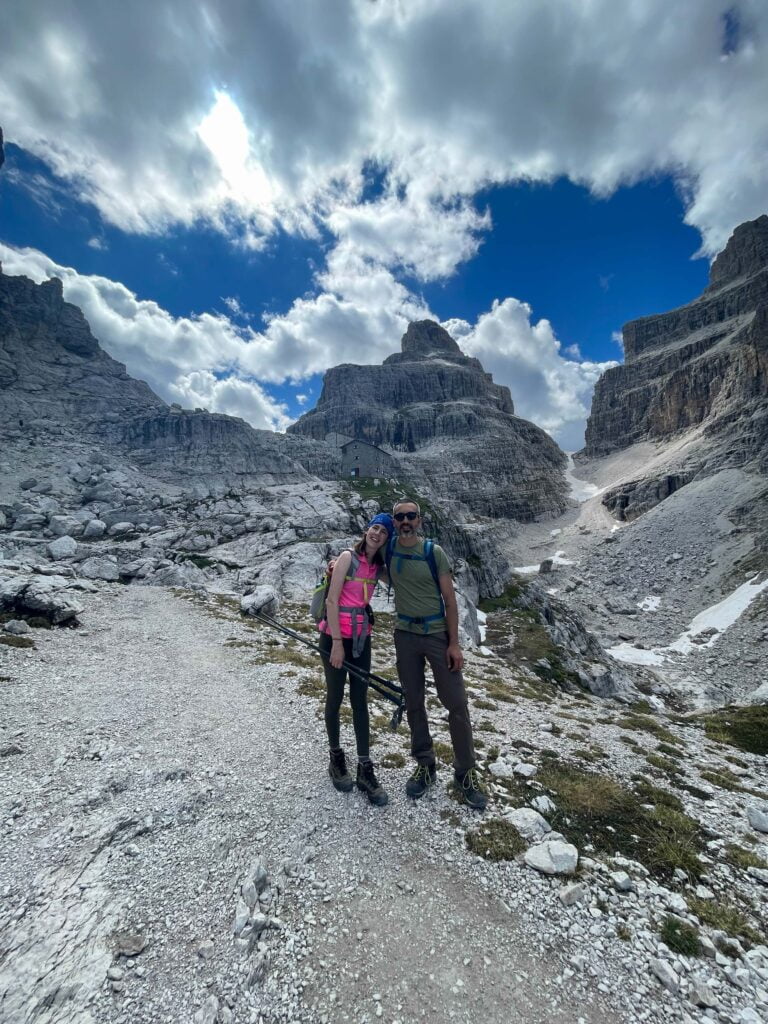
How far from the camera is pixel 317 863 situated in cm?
512

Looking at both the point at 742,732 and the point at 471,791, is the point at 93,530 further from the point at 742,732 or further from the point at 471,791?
the point at 742,732

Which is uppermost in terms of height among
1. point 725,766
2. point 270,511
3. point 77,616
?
point 270,511

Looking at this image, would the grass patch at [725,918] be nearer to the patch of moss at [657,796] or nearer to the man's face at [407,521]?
the patch of moss at [657,796]

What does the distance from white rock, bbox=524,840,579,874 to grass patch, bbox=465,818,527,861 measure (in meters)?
0.19

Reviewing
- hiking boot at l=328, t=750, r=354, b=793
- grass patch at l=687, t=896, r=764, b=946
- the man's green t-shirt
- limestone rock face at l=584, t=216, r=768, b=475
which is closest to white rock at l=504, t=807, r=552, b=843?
grass patch at l=687, t=896, r=764, b=946

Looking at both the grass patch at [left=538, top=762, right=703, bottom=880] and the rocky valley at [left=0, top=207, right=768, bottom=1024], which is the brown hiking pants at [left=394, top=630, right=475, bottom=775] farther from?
the grass patch at [left=538, top=762, right=703, bottom=880]

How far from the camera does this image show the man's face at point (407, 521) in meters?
6.54

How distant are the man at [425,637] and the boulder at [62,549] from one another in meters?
38.4

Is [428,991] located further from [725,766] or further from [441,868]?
[725,766]

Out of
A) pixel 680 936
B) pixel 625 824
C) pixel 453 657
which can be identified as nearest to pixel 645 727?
pixel 625 824

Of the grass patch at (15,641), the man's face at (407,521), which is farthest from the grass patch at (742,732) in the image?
the grass patch at (15,641)

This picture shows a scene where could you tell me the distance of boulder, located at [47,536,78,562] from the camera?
33406 millimetres

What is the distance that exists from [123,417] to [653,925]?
13272cm

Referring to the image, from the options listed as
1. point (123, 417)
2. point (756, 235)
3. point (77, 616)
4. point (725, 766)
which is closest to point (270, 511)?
point (77, 616)
